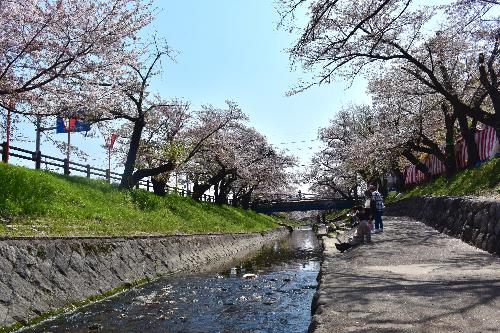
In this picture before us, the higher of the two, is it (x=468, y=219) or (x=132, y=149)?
(x=132, y=149)

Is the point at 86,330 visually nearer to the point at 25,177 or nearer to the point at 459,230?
the point at 459,230

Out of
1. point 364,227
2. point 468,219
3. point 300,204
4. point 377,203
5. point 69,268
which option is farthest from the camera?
point 300,204

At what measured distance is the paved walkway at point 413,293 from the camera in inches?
171

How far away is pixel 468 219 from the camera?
11.7 meters

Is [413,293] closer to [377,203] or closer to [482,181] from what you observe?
[377,203]

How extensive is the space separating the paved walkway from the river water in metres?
1.51

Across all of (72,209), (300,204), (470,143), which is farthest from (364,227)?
(300,204)

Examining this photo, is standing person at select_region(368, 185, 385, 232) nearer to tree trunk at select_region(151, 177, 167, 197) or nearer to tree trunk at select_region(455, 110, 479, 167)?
tree trunk at select_region(455, 110, 479, 167)

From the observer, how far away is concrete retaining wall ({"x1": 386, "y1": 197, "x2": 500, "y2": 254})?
944 centimetres

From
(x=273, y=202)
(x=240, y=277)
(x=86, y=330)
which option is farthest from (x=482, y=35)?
(x=273, y=202)

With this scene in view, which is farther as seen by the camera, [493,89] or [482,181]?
[482,181]

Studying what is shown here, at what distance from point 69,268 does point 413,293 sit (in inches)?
295

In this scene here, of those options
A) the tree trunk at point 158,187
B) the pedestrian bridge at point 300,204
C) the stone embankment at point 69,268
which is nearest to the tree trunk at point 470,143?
the stone embankment at point 69,268

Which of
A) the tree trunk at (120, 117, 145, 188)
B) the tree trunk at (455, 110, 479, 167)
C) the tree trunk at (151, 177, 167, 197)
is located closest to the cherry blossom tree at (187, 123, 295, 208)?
the tree trunk at (151, 177, 167, 197)
